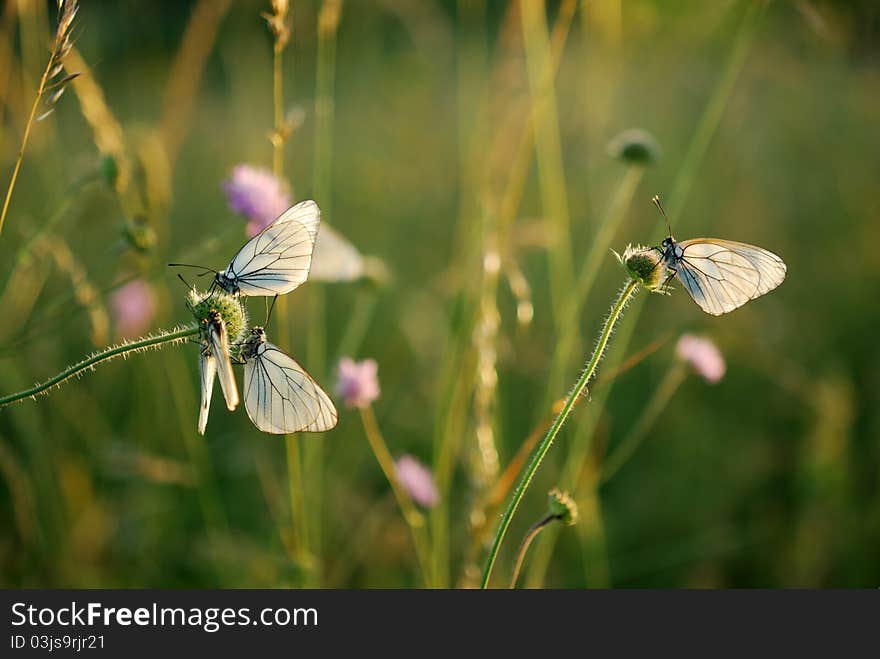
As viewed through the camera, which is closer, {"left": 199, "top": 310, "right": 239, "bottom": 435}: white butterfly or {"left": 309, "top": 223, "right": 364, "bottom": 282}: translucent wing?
{"left": 199, "top": 310, "right": 239, "bottom": 435}: white butterfly

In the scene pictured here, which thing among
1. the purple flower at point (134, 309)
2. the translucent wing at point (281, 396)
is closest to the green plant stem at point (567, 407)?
the translucent wing at point (281, 396)

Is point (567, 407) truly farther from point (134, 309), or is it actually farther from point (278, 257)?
point (134, 309)

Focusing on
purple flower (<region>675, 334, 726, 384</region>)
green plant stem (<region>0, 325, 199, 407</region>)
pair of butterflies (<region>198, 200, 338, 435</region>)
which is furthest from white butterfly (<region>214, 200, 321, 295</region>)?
purple flower (<region>675, 334, 726, 384</region>)

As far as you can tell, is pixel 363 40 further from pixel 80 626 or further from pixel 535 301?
pixel 80 626

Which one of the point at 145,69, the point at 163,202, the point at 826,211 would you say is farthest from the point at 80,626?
the point at 145,69

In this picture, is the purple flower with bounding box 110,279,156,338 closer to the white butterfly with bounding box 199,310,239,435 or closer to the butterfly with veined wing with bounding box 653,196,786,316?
the white butterfly with bounding box 199,310,239,435

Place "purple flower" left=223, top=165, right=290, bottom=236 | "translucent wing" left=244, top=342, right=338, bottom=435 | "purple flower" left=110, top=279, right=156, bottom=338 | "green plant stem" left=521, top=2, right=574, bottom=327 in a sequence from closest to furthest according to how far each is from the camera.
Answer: "translucent wing" left=244, top=342, right=338, bottom=435 < "purple flower" left=223, top=165, right=290, bottom=236 < "green plant stem" left=521, top=2, right=574, bottom=327 < "purple flower" left=110, top=279, right=156, bottom=338

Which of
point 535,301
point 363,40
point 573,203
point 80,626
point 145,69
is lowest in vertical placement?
point 80,626

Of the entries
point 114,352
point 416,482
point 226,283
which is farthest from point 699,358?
point 114,352
